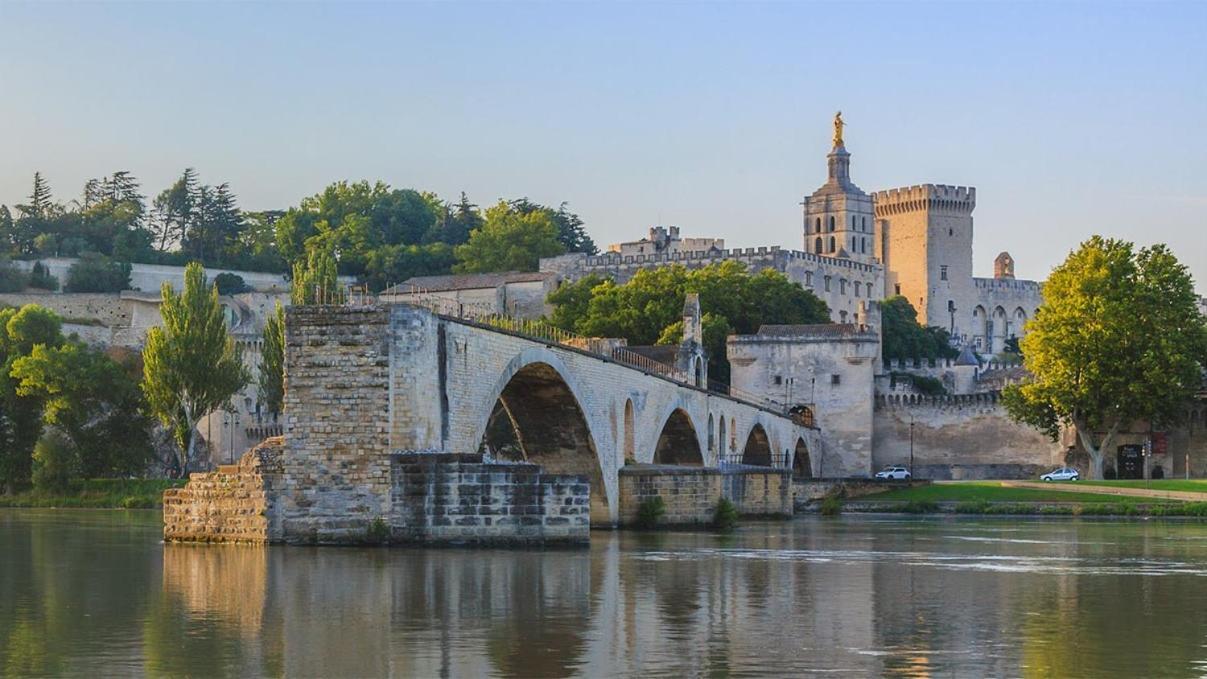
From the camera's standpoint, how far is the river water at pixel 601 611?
1894cm

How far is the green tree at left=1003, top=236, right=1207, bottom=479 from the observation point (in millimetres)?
73750

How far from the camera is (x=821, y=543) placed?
1657 inches

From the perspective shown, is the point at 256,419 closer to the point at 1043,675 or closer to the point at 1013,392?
the point at 1013,392

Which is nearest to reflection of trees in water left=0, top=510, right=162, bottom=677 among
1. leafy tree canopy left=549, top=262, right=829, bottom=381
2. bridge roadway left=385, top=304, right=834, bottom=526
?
bridge roadway left=385, top=304, right=834, bottom=526

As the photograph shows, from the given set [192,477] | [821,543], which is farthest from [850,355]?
[192,477]

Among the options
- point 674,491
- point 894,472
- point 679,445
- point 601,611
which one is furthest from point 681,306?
point 601,611

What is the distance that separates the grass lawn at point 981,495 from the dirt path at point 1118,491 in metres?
0.42

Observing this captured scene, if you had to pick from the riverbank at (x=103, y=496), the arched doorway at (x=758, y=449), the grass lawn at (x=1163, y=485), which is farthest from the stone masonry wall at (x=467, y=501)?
the arched doorway at (x=758, y=449)

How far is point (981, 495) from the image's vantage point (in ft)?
217

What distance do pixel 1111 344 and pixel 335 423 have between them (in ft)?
150

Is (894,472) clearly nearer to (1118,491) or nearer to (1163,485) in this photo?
(1163,485)

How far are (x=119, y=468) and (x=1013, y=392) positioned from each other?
33880 mm

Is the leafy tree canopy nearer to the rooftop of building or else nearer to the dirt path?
the rooftop of building

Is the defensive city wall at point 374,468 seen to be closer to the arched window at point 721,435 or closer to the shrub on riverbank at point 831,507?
the shrub on riverbank at point 831,507
